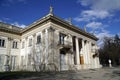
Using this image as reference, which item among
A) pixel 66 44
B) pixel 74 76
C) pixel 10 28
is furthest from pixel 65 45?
pixel 10 28

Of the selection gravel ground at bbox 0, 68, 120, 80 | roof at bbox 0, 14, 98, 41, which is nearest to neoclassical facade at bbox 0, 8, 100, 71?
roof at bbox 0, 14, 98, 41

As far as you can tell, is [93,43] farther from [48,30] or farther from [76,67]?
[48,30]

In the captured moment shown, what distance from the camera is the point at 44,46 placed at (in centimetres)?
2003

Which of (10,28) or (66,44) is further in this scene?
(10,28)

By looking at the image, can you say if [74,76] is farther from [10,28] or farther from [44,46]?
[10,28]

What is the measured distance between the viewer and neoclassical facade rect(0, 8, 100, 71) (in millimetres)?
19636

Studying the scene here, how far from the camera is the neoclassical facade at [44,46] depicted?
64.4ft

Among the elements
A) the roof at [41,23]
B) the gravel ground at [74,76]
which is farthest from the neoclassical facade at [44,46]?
the gravel ground at [74,76]

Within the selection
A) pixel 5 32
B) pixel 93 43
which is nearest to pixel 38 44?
pixel 5 32


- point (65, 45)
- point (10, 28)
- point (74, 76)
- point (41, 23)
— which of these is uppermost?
point (10, 28)

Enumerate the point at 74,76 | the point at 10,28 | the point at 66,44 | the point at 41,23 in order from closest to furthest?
1. the point at 74,76
2. the point at 41,23
3. the point at 66,44
4. the point at 10,28

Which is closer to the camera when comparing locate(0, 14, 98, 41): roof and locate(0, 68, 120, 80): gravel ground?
locate(0, 68, 120, 80): gravel ground

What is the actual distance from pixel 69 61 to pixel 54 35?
5.74 m

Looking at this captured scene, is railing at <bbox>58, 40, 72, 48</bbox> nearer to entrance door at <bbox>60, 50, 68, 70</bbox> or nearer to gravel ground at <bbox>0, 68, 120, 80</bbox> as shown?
entrance door at <bbox>60, 50, 68, 70</bbox>
